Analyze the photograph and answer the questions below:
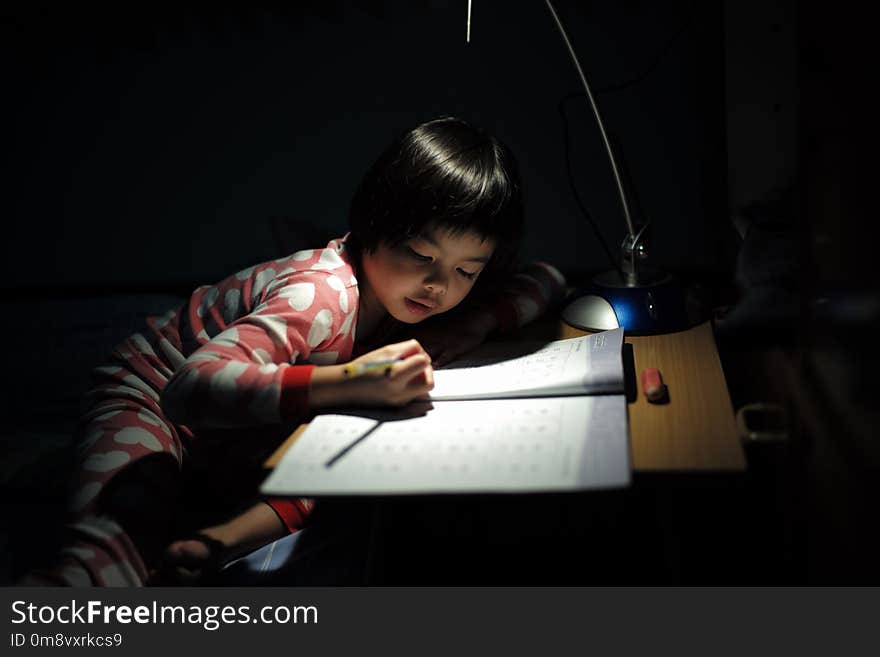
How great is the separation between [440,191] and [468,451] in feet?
1.30

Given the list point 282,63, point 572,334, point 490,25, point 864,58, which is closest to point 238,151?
point 282,63

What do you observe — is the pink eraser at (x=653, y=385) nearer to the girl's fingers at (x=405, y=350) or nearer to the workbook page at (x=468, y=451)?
the workbook page at (x=468, y=451)

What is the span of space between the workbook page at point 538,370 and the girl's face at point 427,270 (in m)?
0.09

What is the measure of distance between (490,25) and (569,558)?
956 mm

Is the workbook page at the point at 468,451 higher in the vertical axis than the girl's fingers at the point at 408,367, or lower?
lower

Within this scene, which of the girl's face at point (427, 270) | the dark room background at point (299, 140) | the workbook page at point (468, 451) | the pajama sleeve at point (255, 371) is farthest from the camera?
the dark room background at point (299, 140)

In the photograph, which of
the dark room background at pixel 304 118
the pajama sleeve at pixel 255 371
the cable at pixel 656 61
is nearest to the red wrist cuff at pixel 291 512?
the pajama sleeve at pixel 255 371

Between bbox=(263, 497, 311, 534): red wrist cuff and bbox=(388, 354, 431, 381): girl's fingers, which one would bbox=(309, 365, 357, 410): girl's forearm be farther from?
bbox=(263, 497, 311, 534): red wrist cuff

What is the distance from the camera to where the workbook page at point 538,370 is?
0.84 m

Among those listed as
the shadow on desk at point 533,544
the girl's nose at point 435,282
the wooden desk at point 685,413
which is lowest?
the shadow on desk at point 533,544

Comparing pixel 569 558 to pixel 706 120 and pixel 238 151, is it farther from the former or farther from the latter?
pixel 238 151

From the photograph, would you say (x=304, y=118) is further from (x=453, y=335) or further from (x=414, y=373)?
(x=414, y=373)

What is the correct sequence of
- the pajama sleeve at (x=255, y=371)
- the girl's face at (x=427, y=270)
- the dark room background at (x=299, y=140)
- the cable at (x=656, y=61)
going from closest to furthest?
the pajama sleeve at (x=255, y=371), the girl's face at (x=427, y=270), the dark room background at (x=299, y=140), the cable at (x=656, y=61)

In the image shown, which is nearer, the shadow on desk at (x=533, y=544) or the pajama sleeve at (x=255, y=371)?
the pajama sleeve at (x=255, y=371)
